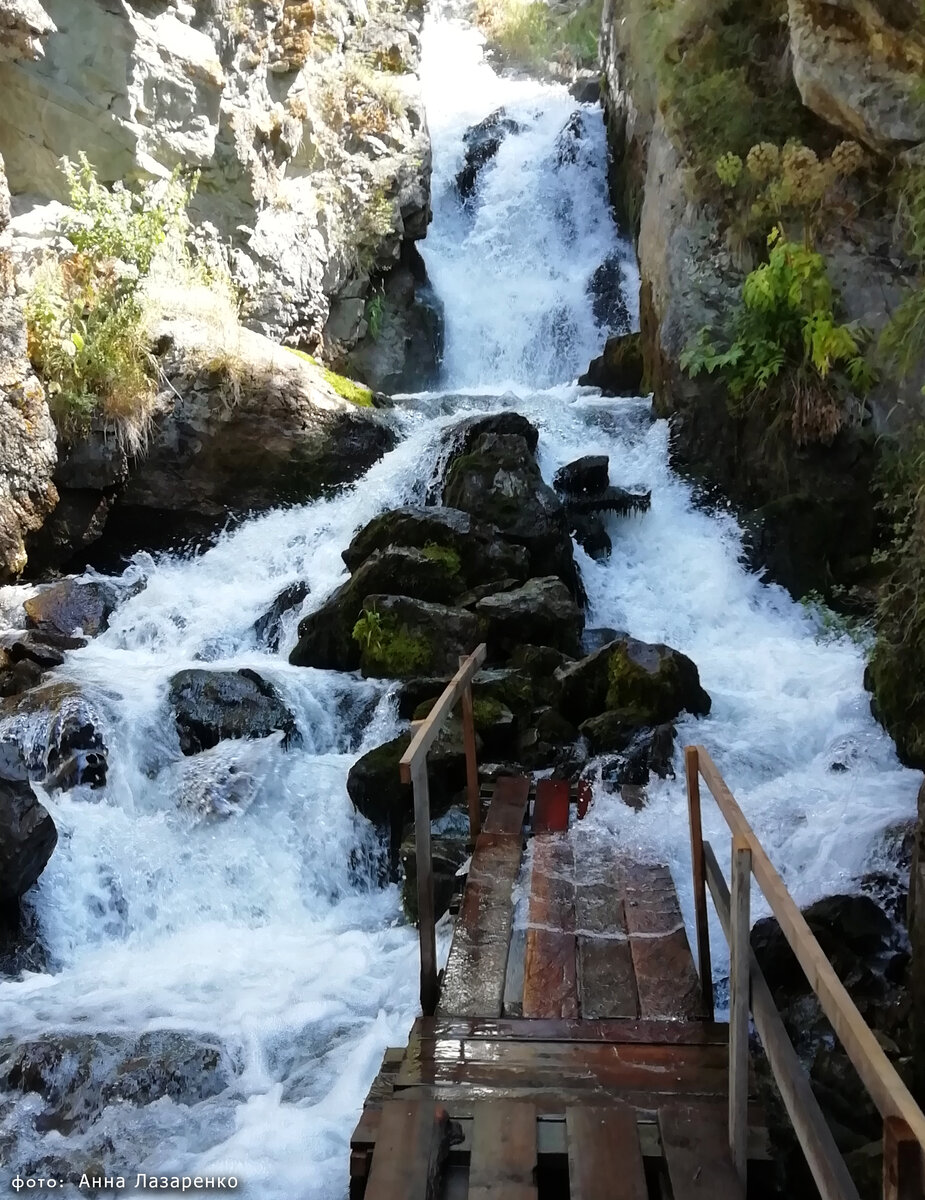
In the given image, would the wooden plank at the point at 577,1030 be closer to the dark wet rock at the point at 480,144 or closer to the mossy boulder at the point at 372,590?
the mossy boulder at the point at 372,590

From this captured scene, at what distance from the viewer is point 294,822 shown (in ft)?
19.7

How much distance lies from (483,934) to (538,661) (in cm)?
333

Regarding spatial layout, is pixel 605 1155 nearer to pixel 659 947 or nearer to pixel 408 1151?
Answer: pixel 408 1151

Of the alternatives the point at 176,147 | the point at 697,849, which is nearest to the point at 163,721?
the point at 697,849

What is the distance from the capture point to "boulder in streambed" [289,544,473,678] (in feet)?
25.8

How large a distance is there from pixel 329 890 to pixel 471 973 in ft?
7.11

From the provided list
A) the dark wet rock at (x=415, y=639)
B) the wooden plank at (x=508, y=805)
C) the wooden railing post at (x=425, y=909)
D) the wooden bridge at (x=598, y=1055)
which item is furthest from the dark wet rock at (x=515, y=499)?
the wooden railing post at (x=425, y=909)

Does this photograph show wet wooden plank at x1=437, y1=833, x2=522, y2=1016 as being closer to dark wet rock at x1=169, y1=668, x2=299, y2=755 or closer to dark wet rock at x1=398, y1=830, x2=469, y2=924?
dark wet rock at x1=398, y1=830, x2=469, y2=924

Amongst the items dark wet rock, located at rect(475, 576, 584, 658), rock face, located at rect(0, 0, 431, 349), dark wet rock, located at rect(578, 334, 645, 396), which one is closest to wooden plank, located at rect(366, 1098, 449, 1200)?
dark wet rock, located at rect(475, 576, 584, 658)

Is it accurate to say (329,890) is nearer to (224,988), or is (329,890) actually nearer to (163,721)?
(224,988)

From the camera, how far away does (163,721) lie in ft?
22.1

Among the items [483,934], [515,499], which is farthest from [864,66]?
[483,934]

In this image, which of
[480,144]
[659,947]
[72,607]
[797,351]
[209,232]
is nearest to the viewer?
[659,947]

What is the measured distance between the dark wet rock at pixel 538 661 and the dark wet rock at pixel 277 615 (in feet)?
8.26
